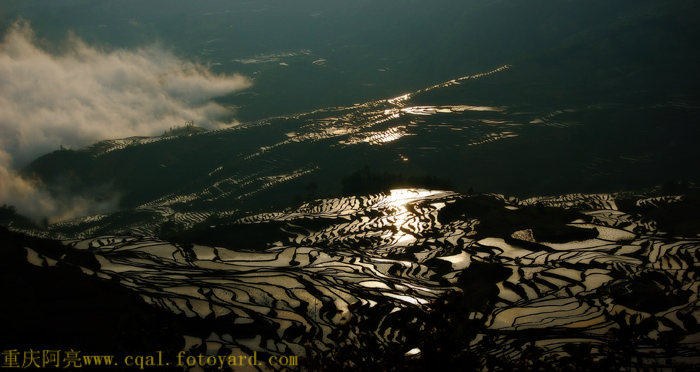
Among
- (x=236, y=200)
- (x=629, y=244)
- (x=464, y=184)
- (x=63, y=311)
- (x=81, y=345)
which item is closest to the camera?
(x=81, y=345)

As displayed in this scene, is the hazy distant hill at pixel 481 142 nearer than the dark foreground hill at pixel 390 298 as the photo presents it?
No

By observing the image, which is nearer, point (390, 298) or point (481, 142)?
point (390, 298)

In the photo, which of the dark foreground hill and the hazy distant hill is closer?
the dark foreground hill

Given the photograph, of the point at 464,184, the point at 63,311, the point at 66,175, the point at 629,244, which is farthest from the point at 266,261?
the point at 66,175

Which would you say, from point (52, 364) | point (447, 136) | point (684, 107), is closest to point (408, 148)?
point (447, 136)

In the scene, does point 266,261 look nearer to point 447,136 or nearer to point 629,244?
point 629,244

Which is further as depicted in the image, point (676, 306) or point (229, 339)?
point (676, 306)

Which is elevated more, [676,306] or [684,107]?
[684,107]

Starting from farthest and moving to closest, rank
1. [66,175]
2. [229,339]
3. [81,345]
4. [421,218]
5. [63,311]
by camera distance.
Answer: [66,175]
[421,218]
[229,339]
[63,311]
[81,345]

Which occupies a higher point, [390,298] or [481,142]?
[481,142]
